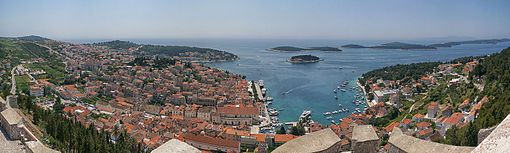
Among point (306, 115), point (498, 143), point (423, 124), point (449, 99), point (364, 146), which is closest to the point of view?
point (498, 143)

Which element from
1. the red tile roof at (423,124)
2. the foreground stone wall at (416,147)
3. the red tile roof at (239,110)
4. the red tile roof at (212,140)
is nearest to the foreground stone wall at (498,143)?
the foreground stone wall at (416,147)

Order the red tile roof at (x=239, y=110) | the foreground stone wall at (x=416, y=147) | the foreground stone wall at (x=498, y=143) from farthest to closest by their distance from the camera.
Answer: the red tile roof at (x=239, y=110) → the foreground stone wall at (x=416, y=147) → the foreground stone wall at (x=498, y=143)

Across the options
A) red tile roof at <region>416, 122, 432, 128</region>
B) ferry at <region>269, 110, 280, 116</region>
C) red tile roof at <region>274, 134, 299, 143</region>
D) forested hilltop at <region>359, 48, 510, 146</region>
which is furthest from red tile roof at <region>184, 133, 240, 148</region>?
ferry at <region>269, 110, 280, 116</region>

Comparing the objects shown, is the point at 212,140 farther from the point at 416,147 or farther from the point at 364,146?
the point at 416,147

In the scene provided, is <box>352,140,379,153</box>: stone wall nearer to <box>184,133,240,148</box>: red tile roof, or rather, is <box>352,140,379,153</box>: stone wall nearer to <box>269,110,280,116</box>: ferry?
<box>184,133,240,148</box>: red tile roof

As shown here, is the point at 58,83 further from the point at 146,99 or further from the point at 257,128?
the point at 257,128

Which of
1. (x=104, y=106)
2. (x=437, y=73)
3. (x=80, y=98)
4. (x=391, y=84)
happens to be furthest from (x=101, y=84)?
(x=437, y=73)

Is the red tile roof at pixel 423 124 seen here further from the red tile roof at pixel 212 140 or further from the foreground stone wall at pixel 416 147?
the foreground stone wall at pixel 416 147

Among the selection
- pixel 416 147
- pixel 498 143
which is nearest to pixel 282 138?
pixel 416 147
